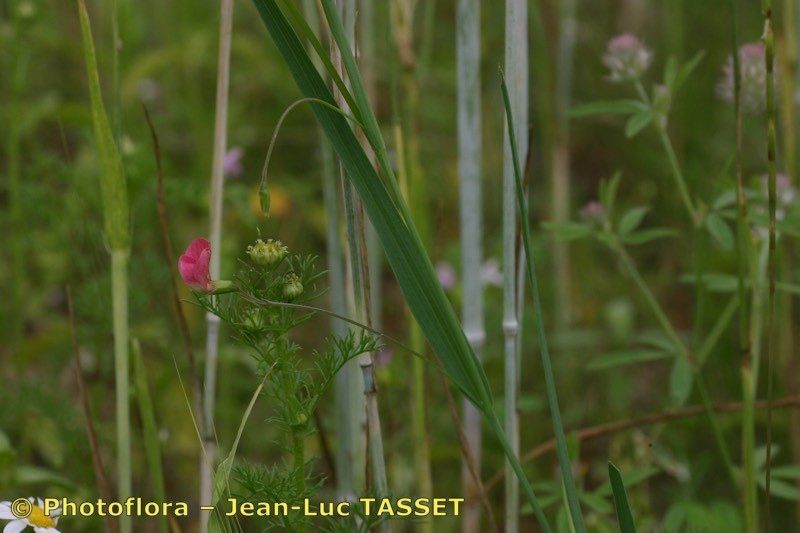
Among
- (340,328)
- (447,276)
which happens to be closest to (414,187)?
(340,328)

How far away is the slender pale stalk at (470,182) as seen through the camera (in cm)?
91

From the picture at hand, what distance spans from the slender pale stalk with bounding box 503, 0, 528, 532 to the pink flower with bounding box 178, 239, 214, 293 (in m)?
0.30

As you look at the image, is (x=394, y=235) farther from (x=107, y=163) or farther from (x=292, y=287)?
(x=107, y=163)

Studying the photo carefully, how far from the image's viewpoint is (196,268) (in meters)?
0.65

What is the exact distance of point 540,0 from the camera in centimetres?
148

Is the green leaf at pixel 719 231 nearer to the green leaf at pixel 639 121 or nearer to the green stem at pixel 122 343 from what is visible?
the green leaf at pixel 639 121

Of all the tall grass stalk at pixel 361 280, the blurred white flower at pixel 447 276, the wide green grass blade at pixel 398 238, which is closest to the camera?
the wide green grass blade at pixel 398 238

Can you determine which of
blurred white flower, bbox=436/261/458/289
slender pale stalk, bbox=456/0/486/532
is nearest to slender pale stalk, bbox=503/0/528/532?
slender pale stalk, bbox=456/0/486/532

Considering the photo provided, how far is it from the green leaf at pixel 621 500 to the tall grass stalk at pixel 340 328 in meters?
0.27

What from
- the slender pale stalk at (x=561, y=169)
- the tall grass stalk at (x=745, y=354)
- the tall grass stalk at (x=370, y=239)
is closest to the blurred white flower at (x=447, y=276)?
the slender pale stalk at (x=561, y=169)

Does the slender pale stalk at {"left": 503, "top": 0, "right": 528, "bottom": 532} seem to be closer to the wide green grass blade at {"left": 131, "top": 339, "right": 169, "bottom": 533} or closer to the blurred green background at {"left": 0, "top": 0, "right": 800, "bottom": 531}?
the blurred green background at {"left": 0, "top": 0, "right": 800, "bottom": 531}

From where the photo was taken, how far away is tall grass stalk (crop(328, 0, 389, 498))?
0.73 m

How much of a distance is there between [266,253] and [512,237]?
10.6 inches

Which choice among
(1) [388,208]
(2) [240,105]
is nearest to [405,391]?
(1) [388,208]
